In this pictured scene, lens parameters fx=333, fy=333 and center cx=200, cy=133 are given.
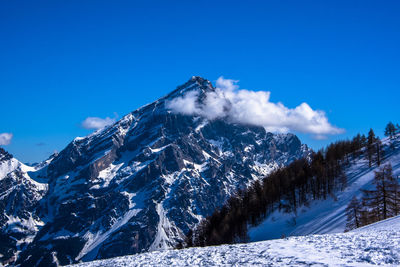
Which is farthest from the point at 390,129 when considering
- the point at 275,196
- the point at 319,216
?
the point at 319,216

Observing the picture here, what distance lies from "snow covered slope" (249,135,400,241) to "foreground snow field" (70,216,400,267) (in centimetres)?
4215

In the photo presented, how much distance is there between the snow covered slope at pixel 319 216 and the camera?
71750mm

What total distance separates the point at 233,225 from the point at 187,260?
237ft

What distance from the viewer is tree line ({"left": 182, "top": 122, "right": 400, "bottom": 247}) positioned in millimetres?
92062

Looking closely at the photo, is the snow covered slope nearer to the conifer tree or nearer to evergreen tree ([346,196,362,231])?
evergreen tree ([346,196,362,231])

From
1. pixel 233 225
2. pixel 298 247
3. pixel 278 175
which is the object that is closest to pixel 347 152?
pixel 278 175

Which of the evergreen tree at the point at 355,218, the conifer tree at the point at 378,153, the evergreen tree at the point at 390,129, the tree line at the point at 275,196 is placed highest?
the evergreen tree at the point at 390,129

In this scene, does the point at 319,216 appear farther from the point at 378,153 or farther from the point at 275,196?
the point at 378,153

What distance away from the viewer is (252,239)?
8500cm

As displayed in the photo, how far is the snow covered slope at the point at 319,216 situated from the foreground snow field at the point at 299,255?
1659 inches

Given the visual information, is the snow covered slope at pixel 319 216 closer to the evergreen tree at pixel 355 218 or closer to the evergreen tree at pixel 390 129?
the evergreen tree at pixel 355 218

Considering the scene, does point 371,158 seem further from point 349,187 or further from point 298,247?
point 298,247

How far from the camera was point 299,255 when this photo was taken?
23.1 meters

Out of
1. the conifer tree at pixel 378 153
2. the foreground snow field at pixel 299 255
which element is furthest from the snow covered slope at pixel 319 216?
the foreground snow field at pixel 299 255
